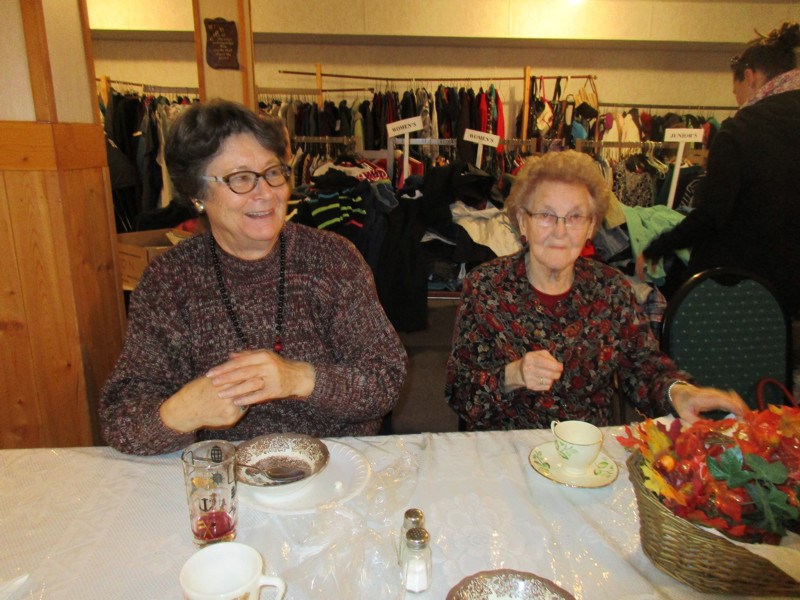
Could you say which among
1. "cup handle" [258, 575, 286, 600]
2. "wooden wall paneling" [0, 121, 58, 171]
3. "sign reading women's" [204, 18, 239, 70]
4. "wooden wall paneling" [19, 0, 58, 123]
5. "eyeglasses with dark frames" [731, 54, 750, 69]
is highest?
"sign reading women's" [204, 18, 239, 70]

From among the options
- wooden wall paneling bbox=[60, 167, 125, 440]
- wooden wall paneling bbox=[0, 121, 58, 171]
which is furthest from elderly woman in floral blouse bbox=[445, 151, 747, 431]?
wooden wall paneling bbox=[0, 121, 58, 171]

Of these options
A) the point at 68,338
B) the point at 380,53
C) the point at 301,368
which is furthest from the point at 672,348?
the point at 380,53

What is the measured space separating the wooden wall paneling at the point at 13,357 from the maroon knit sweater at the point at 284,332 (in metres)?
0.63

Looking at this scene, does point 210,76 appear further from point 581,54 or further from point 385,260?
point 581,54

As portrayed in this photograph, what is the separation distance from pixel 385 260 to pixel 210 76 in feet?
4.47

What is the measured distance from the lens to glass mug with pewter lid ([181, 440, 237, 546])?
863 millimetres

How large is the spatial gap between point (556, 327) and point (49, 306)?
1526mm

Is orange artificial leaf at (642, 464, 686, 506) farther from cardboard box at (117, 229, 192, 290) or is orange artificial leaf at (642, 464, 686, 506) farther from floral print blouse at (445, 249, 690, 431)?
cardboard box at (117, 229, 192, 290)

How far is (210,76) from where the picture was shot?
9.74 feet

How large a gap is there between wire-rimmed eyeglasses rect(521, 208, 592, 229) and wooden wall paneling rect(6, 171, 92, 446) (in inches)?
55.3

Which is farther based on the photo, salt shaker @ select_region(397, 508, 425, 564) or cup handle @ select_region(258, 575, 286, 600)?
salt shaker @ select_region(397, 508, 425, 564)

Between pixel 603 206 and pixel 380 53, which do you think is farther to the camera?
pixel 380 53

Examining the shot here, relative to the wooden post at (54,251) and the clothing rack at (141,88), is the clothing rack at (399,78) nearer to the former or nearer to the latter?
the clothing rack at (141,88)

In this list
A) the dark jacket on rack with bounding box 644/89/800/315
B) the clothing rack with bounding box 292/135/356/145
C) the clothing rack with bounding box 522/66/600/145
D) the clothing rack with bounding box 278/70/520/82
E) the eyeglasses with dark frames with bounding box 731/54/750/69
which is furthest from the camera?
the clothing rack with bounding box 278/70/520/82
